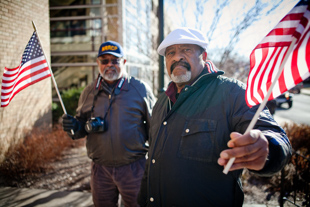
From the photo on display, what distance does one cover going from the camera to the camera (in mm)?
2377

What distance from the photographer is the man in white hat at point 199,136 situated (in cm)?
135

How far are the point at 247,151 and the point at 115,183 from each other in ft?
6.46

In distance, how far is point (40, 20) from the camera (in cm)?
637

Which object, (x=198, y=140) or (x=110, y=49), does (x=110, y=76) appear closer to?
(x=110, y=49)

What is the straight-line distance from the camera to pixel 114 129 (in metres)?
2.50

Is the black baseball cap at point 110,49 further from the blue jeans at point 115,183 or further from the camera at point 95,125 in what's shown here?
the blue jeans at point 115,183

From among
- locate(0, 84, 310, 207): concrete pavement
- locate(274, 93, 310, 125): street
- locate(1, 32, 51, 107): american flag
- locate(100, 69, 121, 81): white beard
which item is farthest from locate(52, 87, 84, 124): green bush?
locate(274, 93, 310, 125): street

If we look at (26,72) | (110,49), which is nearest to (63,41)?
(26,72)

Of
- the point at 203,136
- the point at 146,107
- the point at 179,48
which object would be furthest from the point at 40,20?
the point at 203,136

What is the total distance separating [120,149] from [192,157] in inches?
48.9

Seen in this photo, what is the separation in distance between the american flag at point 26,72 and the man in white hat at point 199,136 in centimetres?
171

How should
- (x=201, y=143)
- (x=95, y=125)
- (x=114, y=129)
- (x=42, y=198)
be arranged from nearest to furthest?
(x=201, y=143) < (x=95, y=125) < (x=114, y=129) < (x=42, y=198)

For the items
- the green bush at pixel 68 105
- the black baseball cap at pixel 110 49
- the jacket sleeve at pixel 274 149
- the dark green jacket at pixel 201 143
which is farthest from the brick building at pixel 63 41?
the jacket sleeve at pixel 274 149

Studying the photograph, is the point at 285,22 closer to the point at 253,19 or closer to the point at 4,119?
the point at 253,19
